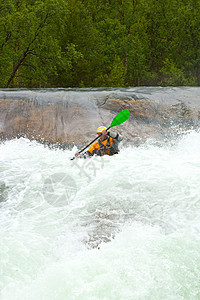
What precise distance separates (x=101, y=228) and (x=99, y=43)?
16.7 m

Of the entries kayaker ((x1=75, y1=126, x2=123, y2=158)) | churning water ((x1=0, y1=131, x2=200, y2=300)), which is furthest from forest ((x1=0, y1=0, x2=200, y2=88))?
churning water ((x1=0, y1=131, x2=200, y2=300))

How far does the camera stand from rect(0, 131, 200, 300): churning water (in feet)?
9.47

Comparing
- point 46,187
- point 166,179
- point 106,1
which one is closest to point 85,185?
point 46,187

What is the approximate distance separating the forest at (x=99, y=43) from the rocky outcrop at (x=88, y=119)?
617 cm

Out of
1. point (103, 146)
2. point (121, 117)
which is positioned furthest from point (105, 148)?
point (121, 117)

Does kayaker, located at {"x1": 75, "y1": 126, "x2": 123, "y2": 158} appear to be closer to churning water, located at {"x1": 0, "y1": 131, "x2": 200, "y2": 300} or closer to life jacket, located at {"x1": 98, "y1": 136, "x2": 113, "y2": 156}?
life jacket, located at {"x1": 98, "y1": 136, "x2": 113, "y2": 156}

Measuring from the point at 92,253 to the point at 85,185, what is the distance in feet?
6.34

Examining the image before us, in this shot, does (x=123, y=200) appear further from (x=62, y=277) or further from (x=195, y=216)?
(x=62, y=277)

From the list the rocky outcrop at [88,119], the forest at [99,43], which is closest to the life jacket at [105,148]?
the rocky outcrop at [88,119]

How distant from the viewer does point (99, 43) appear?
18.9 metres

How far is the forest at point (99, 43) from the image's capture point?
14203 mm

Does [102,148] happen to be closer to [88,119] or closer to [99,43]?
[88,119]

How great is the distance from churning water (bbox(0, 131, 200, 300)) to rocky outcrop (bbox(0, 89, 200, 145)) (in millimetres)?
1809

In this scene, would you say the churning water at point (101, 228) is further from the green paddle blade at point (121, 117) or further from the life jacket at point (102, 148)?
the green paddle blade at point (121, 117)
